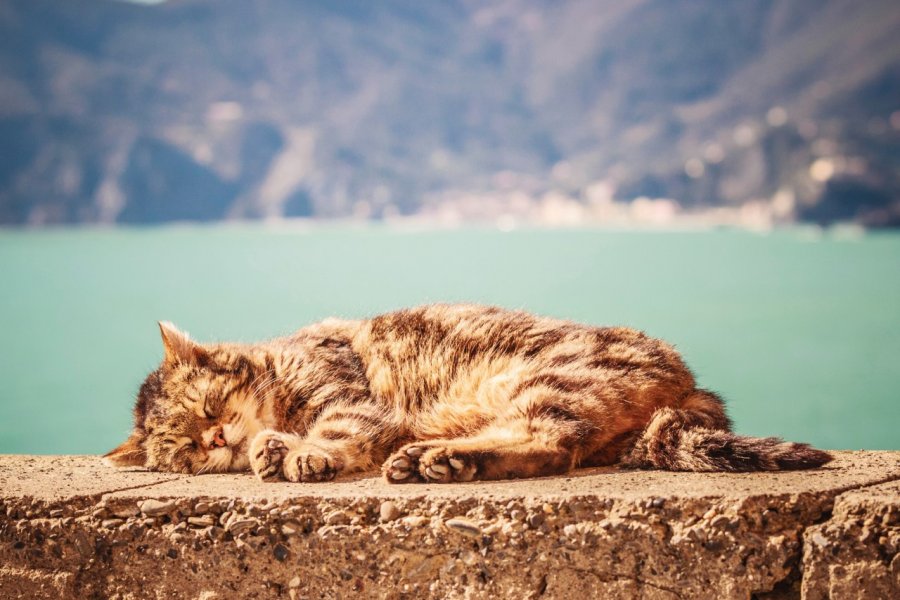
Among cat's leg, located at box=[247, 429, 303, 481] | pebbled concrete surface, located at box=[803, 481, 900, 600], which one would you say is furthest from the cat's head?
pebbled concrete surface, located at box=[803, 481, 900, 600]

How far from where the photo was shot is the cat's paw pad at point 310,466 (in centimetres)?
283

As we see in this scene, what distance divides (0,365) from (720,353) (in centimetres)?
1756

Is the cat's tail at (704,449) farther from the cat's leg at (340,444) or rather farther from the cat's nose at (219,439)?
the cat's nose at (219,439)

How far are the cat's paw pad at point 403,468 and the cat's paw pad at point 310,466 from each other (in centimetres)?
20

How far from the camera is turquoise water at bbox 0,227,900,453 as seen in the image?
64.4 feet

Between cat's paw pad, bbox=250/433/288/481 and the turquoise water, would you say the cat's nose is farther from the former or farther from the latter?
the turquoise water

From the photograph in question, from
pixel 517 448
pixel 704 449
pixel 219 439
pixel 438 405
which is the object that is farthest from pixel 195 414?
pixel 704 449

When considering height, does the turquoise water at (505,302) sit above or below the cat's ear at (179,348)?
above

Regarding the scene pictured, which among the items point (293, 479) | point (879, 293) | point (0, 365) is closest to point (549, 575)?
point (293, 479)

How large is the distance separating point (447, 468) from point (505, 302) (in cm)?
121

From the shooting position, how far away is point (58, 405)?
20297mm

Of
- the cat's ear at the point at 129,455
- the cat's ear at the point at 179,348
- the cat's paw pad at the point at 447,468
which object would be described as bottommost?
the cat's paw pad at the point at 447,468

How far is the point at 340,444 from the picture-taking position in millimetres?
2973

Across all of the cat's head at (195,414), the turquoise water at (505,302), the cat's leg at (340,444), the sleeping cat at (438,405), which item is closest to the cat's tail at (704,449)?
the sleeping cat at (438,405)
